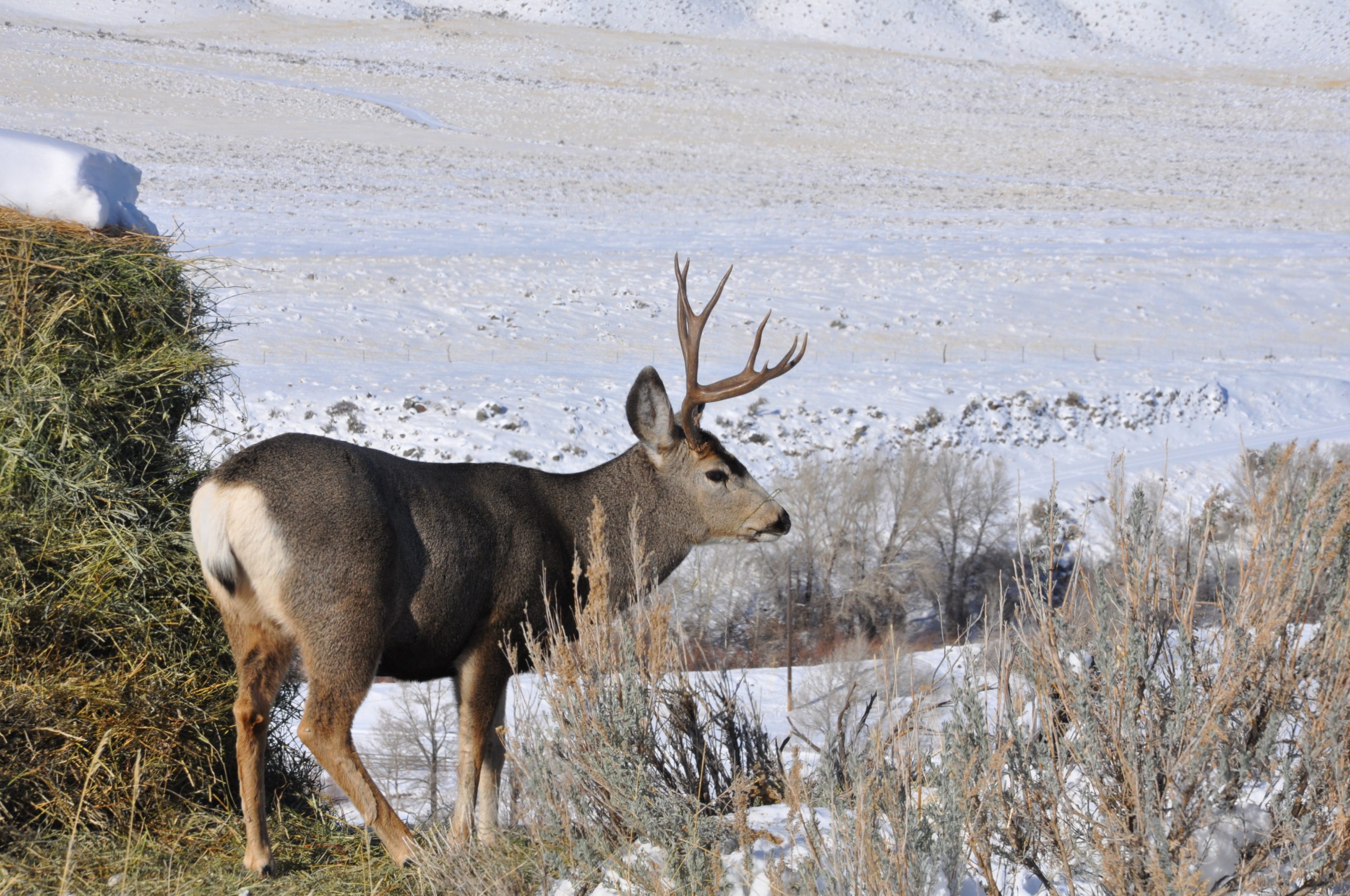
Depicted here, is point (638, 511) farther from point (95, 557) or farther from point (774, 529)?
point (95, 557)

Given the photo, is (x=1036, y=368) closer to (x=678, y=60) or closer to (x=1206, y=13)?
(x=678, y=60)

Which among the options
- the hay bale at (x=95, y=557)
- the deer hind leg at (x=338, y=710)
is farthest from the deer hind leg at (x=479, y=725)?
the hay bale at (x=95, y=557)

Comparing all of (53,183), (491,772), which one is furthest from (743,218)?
(491,772)

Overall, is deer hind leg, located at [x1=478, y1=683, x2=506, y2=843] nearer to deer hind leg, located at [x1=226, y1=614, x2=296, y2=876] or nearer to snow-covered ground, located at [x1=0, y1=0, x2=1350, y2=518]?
deer hind leg, located at [x1=226, y1=614, x2=296, y2=876]

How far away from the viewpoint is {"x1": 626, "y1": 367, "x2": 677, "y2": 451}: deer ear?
5.80 m

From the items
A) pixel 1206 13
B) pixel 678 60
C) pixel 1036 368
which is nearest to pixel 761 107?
pixel 678 60

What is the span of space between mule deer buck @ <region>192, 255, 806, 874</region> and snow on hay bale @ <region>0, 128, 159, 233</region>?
1823 millimetres

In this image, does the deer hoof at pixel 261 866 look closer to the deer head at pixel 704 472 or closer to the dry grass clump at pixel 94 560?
the dry grass clump at pixel 94 560

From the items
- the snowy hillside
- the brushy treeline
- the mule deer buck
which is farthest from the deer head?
the snowy hillside

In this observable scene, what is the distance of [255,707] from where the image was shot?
14.8ft

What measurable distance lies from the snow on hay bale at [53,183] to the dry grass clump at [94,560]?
0.36 feet

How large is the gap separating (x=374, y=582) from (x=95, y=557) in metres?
1.37

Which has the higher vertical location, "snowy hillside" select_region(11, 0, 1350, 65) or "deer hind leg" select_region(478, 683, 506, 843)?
"snowy hillside" select_region(11, 0, 1350, 65)

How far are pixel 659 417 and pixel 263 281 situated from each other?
Answer: 26531 millimetres
